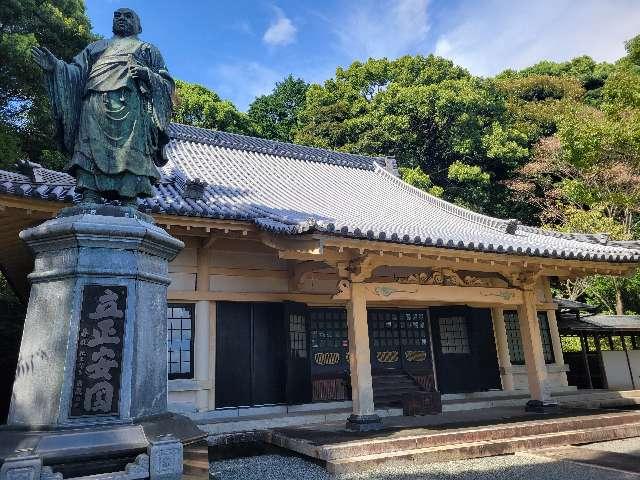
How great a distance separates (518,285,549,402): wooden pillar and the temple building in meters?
0.03

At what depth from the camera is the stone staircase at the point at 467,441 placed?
20.2 ft

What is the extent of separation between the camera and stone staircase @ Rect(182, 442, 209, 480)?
3703mm

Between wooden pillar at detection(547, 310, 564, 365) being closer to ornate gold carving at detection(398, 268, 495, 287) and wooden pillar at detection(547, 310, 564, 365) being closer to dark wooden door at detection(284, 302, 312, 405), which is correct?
ornate gold carving at detection(398, 268, 495, 287)

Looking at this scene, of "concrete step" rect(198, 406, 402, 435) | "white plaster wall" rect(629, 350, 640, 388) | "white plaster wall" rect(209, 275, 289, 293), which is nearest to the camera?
"concrete step" rect(198, 406, 402, 435)

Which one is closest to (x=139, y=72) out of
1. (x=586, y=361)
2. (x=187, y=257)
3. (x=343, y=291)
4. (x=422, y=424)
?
(x=187, y=257)

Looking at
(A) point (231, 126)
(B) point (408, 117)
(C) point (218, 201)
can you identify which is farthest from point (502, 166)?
(C) point (218, 201)

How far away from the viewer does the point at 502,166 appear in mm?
30219

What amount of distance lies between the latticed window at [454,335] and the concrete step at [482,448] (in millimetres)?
4212

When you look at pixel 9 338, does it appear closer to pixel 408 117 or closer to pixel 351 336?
pixel 351 336

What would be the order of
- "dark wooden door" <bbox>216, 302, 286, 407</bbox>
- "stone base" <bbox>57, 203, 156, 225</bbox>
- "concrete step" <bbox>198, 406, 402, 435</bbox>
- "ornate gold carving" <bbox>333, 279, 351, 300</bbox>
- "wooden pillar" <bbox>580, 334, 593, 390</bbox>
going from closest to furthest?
"stone base" <bbox>57, 203, 156, 225</bbox>
"concrete step" <bbox>198, 406, 402, 435</bbox>
"ornate gold carving" <bbox>333, 279, 351, 300</bbox>
"dark wooden door" <bbox>216, 302, 286, 407</bbox>
"wooden pillar" <bbox>580, 334, 593, 390</bbox>

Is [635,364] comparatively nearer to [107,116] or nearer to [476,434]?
[476,434]

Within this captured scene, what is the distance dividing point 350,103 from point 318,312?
2537cm

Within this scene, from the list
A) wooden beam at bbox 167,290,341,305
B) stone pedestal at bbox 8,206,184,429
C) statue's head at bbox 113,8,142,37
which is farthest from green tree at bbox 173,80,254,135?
stone pedestal at bbox 8,206,184,429

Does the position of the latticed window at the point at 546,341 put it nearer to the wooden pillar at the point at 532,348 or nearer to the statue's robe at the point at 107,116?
the wooden pillar at the point at 532,348
